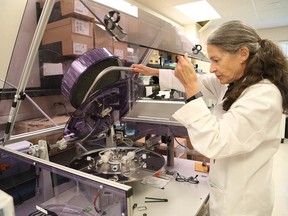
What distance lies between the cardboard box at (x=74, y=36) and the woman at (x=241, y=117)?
61cm

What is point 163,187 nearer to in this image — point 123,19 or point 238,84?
point 238,84

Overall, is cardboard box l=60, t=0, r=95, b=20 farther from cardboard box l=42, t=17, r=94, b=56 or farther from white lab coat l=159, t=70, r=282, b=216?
white lab coat l=159, t=70, r=282, b=216

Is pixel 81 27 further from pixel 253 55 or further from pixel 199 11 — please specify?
pixel 199 11

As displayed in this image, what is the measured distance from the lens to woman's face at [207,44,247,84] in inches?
32.0

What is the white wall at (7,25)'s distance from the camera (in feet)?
5.75

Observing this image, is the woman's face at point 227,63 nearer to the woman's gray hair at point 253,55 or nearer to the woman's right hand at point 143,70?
the woman's gray hair at point 253,55

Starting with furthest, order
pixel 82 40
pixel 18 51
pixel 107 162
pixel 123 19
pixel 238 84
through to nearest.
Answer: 1. pixel 82 40
2. pixel 107 162
3. pixel 18 51
4. pixel 238 84
5. pixel 123 19

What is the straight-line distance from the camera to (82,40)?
1.23 m

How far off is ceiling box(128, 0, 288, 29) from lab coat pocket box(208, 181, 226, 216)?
2906mm

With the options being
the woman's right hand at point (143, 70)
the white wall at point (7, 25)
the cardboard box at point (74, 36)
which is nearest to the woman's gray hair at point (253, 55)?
the woman's right hand at point (143, 70)

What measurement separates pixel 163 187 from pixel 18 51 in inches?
37.1

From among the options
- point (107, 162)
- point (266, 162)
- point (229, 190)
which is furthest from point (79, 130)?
point (266, 162)

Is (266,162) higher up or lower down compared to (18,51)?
lower down

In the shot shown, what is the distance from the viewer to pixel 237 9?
4.26 meters
